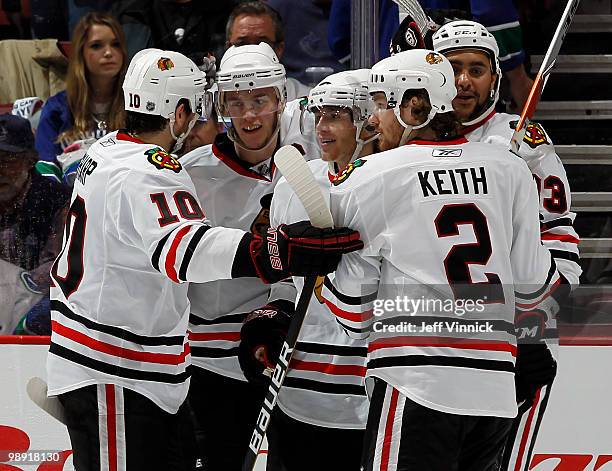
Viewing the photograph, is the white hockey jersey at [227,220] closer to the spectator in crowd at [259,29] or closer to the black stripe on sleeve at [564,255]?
the spectator in crowd at [259,29]

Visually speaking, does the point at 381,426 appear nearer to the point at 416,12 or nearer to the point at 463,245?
the point at 463,245

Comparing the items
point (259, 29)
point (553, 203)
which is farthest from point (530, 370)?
point (259, 29)

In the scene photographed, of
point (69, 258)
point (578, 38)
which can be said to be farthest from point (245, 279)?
point (578, 38)

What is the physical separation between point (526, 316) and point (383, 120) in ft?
1.78

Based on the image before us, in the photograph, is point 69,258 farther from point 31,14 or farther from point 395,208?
point 31,14

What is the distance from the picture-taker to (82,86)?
11.4 ft

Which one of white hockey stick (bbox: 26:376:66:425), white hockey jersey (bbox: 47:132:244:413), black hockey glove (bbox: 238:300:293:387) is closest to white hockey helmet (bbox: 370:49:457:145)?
white hockey jersey (bbox: 47:132:244:413)

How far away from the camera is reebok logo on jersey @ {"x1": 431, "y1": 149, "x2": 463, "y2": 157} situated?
2.21 m

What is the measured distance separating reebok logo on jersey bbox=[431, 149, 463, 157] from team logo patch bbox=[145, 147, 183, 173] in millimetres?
516

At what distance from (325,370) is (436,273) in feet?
1.59

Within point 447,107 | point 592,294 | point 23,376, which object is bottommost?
point 23,376

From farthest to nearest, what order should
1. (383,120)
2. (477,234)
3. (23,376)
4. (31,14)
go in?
(31,14) → (23,376) → (383,120) → (477,234)

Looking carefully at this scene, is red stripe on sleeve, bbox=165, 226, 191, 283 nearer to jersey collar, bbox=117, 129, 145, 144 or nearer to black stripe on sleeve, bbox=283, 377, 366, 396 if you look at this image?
jersey collar, bbox=117, 129, 145, 144

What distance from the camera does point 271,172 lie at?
2.94 m
